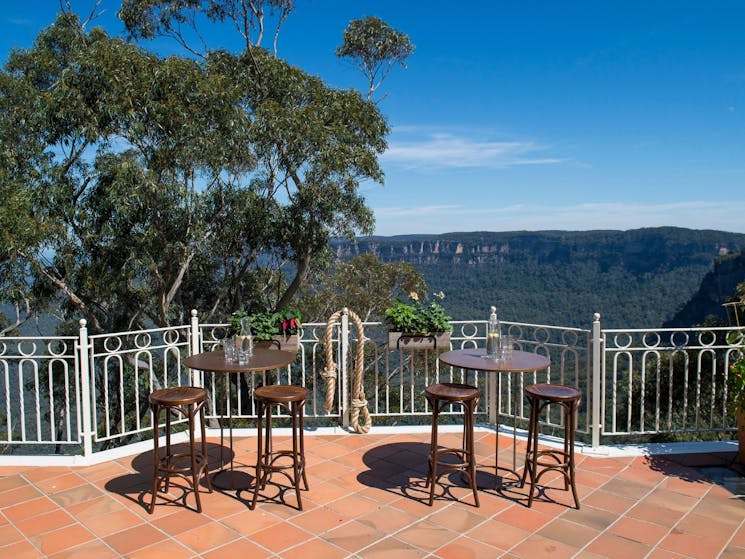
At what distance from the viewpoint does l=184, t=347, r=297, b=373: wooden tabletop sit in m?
3.04

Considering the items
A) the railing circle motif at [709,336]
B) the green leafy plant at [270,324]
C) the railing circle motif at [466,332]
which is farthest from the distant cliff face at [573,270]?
the green leafy plant at [270,324]

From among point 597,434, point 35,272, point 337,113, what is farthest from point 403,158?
point 597,434

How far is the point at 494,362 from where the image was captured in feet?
10.6

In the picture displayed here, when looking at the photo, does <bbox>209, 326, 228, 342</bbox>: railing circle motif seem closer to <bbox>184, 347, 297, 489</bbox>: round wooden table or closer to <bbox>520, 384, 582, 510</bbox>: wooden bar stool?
<bbox>184, 347, 297, 489</bbox>: round wooden table

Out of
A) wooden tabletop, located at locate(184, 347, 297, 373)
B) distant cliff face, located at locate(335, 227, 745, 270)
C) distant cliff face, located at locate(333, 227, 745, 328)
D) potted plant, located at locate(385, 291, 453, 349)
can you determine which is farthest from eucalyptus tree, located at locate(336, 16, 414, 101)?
distant cliff face, located at locate(335, 227, 745, 270)

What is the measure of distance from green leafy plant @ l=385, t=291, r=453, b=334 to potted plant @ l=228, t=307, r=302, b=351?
734mm

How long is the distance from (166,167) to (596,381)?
709cm

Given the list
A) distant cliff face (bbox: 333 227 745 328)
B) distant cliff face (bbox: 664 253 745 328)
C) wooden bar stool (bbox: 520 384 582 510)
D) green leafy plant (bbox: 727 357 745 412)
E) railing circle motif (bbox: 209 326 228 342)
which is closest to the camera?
wooden bar stool (bbox: 520 384 582 510)

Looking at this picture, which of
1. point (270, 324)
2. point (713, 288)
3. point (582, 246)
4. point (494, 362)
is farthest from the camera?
point (582, 246)

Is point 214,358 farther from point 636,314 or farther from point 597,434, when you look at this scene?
point 636,314

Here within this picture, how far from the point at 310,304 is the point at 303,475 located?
9488 millimetres

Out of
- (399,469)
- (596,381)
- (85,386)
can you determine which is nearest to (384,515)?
(399,469)

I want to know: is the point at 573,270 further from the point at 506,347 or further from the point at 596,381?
the point at 506,347

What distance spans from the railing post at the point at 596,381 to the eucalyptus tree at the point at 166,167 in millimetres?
6103
